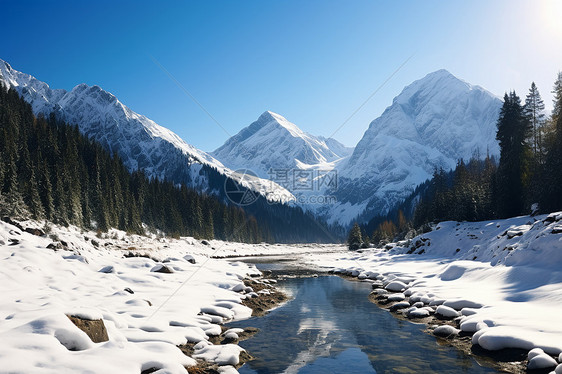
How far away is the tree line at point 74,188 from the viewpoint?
45.2 meters

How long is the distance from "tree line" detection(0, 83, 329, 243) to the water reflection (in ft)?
118

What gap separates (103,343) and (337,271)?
39904mm

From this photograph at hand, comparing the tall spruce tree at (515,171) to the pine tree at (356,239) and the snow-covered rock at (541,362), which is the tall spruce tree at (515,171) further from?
the pine tree at (356,239)

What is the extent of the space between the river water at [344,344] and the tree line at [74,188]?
35913mm

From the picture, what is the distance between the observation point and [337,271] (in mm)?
46156

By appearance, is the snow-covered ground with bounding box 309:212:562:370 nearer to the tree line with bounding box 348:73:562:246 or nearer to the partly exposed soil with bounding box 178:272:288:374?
the tree line with bounding box 348:73:562:246

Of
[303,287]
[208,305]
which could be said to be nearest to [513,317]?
[208,305]

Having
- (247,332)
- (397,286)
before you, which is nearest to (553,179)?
(397,286)

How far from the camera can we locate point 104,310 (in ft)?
43.6

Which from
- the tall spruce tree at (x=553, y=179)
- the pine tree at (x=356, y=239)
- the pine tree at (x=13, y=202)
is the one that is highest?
the pine tree at (x=13, y=202)

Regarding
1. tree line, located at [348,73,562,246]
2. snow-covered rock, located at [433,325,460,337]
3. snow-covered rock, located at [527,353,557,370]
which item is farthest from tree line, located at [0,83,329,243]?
tree line, located at [348,73,562,246]

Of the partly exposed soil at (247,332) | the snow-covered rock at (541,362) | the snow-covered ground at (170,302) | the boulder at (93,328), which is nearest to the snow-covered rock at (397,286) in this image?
the snow-covered ground at (170,302)

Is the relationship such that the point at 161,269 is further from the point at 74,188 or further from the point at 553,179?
the point at 553,179

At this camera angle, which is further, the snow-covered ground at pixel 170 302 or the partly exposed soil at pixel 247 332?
the partly exposed soil at pixel 247 332
